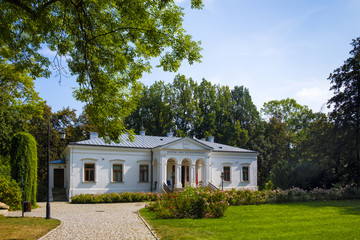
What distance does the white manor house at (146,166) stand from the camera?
24.5m

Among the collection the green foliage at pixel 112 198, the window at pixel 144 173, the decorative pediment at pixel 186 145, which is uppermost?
the decorative pediment at pixel 186 145

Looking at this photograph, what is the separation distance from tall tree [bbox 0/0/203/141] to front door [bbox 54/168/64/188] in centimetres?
2171

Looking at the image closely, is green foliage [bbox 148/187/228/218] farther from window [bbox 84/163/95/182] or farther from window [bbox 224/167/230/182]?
window [bbox 224/167/230/182]

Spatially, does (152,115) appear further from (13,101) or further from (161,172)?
(13,101)

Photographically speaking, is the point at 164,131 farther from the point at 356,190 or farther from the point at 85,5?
the point at 85,5

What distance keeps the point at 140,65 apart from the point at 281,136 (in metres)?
35.9

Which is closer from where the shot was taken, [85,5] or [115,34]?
[85,5]

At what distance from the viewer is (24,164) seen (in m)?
18.0

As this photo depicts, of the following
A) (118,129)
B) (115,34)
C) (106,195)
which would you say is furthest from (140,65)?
(106,195)

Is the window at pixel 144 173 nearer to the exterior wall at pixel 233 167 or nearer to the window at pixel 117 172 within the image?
the window at pixel 117 172

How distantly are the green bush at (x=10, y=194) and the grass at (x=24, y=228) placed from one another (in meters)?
3.76

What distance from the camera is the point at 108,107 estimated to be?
9391 mm

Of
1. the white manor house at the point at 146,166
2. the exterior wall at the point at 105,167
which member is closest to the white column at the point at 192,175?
the white manor house at the point at 146,166

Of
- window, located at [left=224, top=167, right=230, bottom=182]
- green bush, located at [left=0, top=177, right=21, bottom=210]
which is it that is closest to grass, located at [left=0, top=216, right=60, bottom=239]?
green bush, located at [left=0, top=177, right=21, bottom=210]
